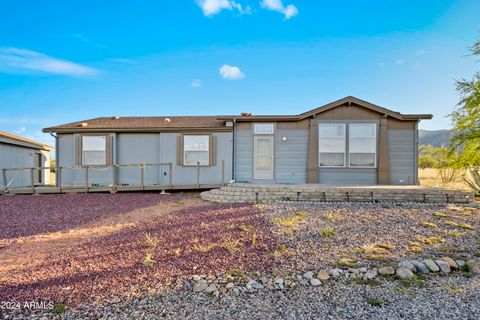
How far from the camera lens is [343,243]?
442 cm

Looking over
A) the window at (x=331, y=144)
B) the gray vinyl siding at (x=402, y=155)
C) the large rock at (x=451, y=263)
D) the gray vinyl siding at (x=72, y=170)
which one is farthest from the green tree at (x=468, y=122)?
the gray vinyl siding at (x=72, y=170)

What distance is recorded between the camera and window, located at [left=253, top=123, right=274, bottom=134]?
33.9 feet

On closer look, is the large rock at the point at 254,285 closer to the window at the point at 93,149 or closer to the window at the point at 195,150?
the window at the point at 195,150

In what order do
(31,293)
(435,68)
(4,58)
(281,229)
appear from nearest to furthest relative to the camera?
(31,293)
(281,229)
(435,68)
(4,58)

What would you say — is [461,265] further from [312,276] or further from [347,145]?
[347,145]

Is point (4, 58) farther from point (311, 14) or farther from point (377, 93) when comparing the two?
point (377, 93)

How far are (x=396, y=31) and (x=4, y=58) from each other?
2031 centimetres

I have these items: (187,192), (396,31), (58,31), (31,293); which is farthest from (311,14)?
(31,293)

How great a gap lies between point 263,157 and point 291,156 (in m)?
1.14

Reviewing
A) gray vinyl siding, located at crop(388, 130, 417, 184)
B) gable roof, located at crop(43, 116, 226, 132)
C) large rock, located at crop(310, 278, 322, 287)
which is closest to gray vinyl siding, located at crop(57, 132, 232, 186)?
gable roof, located at crop(43, 116, 226, 132)

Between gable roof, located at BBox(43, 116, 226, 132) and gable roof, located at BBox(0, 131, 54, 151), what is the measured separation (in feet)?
11.3

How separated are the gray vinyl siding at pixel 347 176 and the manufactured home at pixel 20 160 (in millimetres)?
11729

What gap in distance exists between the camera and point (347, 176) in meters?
10.0

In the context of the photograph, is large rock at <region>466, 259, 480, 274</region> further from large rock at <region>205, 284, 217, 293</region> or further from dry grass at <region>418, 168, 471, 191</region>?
dry grass at <region>418, 168, 471, 191</region>
